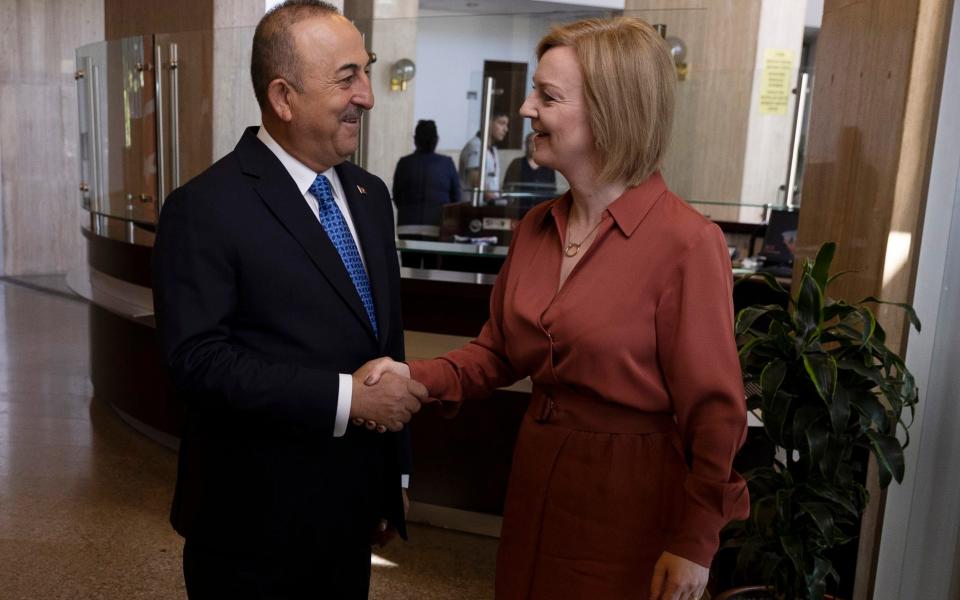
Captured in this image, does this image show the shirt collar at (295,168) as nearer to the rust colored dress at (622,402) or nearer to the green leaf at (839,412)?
the rust colored dress at (622,402)

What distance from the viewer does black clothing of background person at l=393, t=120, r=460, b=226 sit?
5965 mm

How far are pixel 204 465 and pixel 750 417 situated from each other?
2085mm

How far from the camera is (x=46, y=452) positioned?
15.9ft

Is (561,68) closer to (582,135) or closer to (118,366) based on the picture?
(582,135)

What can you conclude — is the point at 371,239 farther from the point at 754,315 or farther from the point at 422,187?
the point at 422,187

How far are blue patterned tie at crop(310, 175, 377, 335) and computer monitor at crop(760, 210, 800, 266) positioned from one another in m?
3.79

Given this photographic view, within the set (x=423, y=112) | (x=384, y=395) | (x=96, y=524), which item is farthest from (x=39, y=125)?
(x=384, y=395)

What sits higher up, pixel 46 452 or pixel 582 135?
pixel 582 135

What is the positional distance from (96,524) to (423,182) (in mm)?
3070

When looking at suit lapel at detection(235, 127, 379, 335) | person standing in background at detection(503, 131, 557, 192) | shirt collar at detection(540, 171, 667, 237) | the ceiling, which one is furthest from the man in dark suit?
the ceiling

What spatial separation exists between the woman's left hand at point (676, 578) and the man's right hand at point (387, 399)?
577 mm

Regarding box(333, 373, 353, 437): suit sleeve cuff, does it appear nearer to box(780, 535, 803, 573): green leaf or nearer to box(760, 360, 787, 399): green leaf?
box(760, 360, 787, 399): green leaf

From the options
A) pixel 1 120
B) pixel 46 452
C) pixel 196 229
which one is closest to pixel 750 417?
pixel 196 229

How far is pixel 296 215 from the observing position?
1765mm
